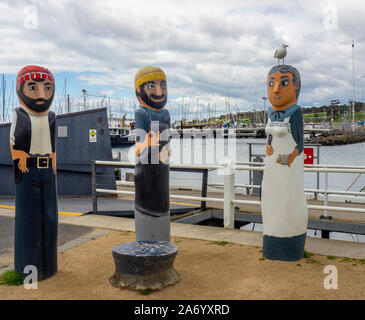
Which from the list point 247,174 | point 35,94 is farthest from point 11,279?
point 247,174

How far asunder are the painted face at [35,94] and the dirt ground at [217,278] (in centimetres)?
213

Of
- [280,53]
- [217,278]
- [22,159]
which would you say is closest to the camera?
[22,159]

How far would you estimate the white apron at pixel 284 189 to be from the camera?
19.0ft

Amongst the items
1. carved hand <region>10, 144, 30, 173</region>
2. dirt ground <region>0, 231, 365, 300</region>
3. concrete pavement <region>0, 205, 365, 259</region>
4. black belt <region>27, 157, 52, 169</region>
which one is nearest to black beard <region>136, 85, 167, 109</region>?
black belt <region>27, 157, 52, 169</region>

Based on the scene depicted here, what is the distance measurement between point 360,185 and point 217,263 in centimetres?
2156

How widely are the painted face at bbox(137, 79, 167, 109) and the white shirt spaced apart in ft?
4.48

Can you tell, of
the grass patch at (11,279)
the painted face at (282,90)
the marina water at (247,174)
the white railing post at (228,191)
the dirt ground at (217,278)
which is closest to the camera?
the dirt ground at (217,278)

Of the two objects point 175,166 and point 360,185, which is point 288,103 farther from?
point 360,185

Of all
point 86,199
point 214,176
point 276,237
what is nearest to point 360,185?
point 214,176

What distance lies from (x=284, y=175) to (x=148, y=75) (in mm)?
2317

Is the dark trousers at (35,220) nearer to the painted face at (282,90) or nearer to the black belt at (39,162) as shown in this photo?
the black belt at (39,162)

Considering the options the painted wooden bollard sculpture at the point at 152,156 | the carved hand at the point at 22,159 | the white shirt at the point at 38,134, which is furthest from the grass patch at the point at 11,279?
the painted wooden bollard sculpture at the point at 152,156

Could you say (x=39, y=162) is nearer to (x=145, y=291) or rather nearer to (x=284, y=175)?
(x=145, y=291)

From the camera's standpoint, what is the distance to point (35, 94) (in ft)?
16.8
